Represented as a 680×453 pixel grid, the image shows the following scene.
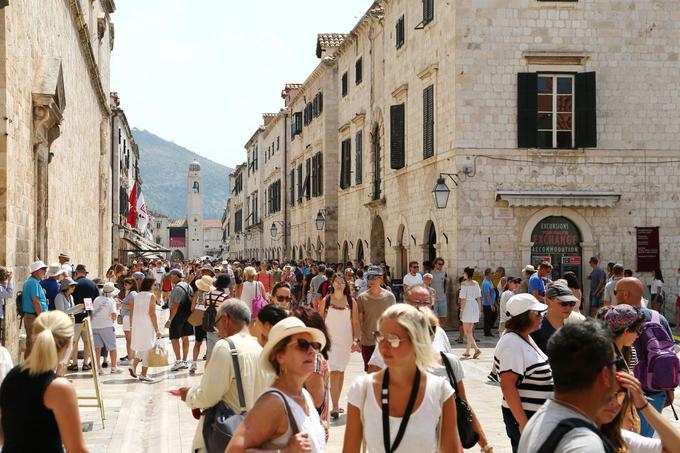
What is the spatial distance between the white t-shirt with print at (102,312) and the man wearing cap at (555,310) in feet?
28.9

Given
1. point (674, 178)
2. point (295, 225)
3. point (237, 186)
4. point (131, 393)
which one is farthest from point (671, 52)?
point (237, 186)

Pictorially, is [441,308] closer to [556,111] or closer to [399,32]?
[556,111]

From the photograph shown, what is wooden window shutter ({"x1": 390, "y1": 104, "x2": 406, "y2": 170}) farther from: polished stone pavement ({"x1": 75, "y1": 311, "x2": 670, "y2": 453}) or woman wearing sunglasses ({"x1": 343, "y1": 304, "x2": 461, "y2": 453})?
woman wearing sunglasses ({"x1": 343, "y1": 304, "x2": 461, "y2": 453})

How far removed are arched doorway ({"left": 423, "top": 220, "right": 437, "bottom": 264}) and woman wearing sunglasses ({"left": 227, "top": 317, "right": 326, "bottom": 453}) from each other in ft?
62.2

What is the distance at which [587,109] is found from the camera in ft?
67.6

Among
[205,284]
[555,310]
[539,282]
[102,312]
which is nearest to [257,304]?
[205,284]

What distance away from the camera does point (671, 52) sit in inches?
835

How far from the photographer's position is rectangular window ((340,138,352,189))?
110 ft

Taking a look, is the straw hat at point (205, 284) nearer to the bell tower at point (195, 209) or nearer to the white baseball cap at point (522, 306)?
the white baseball cap at point (522, 306)

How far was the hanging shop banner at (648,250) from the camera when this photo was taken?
2097 centimetres

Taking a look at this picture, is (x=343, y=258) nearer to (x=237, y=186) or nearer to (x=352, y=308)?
(x=352, y=308)

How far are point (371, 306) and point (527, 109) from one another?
37.2 ft

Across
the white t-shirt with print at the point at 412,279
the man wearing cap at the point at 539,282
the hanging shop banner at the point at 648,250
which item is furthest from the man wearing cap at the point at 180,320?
the hanging shop banner at the point at 648,250

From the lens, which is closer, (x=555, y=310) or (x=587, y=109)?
(x=555, y=310)
